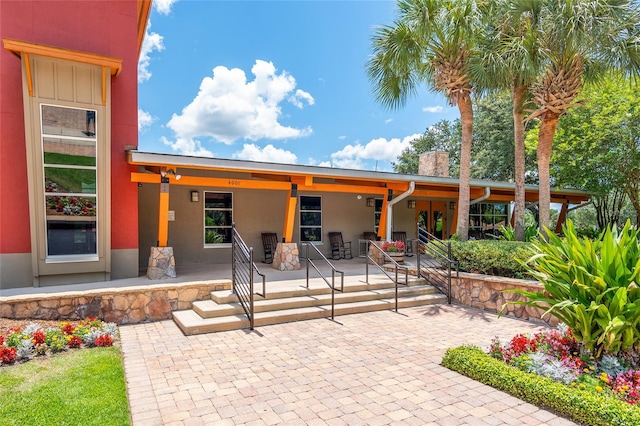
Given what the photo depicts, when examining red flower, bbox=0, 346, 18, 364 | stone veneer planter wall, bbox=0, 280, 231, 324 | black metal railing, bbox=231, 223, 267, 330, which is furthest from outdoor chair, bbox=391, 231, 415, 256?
red flower, bbox=0, 346, 18, 364

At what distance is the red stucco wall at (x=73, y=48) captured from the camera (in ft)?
22.9

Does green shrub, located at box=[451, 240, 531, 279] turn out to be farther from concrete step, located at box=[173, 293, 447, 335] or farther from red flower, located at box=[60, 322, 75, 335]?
red flower, located at box=[60, 322, 75, 335]

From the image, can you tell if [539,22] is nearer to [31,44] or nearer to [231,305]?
[231,305]

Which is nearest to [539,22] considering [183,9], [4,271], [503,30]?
[503,30]

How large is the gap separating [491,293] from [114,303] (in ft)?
23.5

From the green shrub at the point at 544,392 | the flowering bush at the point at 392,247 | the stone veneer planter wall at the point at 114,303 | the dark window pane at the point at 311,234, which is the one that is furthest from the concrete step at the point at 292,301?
the dark window pane at the point at 311,234

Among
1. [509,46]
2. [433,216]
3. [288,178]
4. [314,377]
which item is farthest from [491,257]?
[433,216]

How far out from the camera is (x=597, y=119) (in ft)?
39.2

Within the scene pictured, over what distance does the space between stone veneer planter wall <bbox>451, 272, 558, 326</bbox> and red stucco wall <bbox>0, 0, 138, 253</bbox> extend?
732cm

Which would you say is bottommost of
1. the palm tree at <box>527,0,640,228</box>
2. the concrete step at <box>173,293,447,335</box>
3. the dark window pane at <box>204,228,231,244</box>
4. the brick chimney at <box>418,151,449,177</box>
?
the concrete step at <box>173,293,447,335</box>

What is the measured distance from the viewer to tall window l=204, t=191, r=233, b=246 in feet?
35.3

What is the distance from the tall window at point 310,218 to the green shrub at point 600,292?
843 cm

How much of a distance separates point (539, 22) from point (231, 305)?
29.7 feet

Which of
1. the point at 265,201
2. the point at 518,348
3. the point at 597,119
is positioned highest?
the point at 597,119
